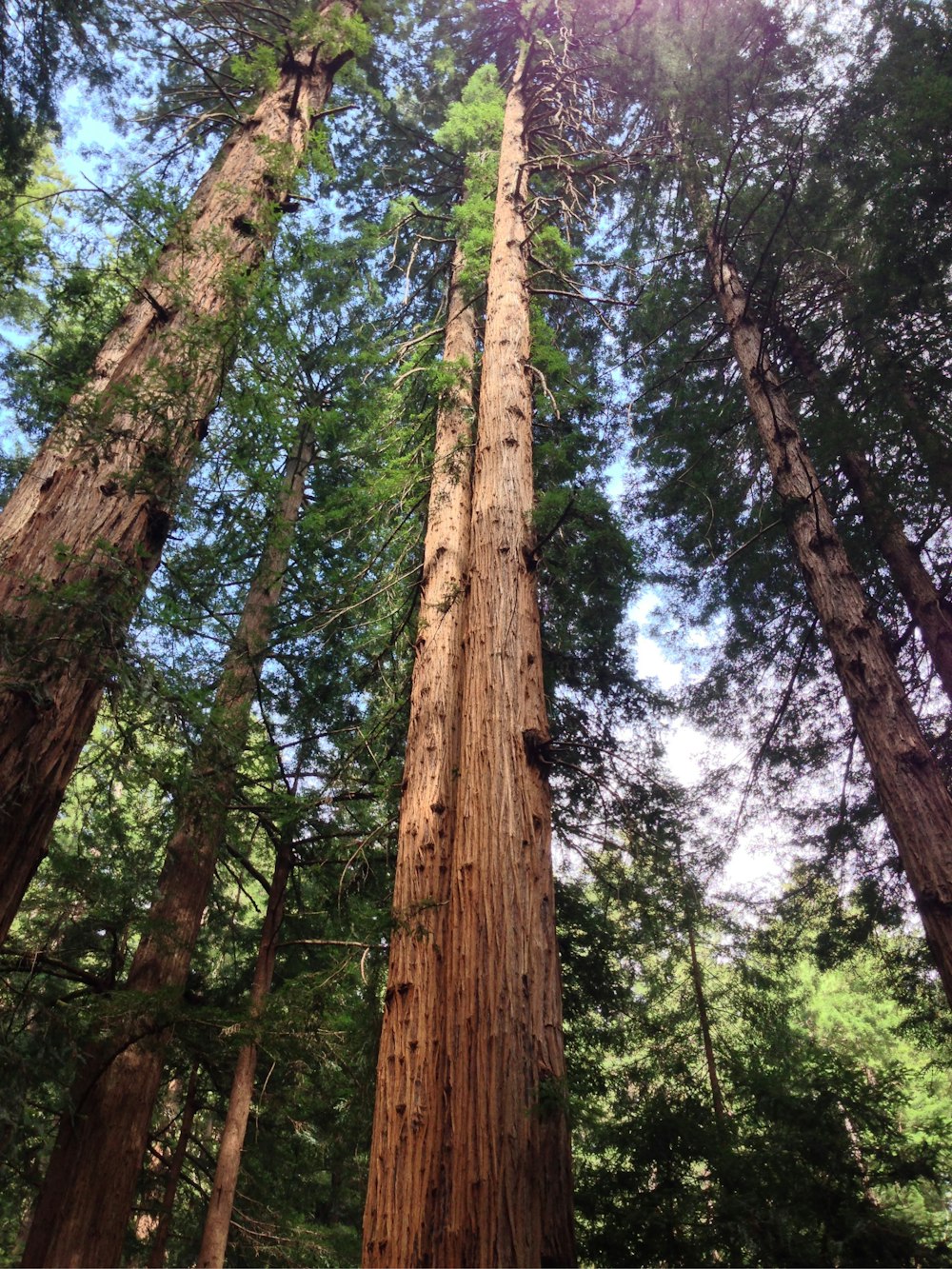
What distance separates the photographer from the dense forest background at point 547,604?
4668 millimetres

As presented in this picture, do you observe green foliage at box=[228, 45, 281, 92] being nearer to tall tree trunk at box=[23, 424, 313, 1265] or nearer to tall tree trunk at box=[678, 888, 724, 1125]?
tall tree trunk at box=[23, 424, 313, 1265]

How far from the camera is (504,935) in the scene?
3.21m

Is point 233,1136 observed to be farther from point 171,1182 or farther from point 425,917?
point 425,917

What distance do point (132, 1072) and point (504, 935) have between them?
4132mm

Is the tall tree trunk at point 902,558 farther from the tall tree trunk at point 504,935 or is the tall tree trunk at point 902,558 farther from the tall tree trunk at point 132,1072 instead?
the tall tree trunk at point 132,1072

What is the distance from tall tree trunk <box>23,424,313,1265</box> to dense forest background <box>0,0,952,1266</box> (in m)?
0.06

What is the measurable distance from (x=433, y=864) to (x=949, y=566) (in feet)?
21.7

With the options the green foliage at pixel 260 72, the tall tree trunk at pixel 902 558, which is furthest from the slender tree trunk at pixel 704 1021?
the green foliage at pixel 260 72

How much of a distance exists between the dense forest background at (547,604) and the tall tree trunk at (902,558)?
42 mm

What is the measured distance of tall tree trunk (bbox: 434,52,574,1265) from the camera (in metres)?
2.59

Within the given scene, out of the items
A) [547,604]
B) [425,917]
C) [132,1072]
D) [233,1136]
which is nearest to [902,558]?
[547,604]

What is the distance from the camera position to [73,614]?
122 inches

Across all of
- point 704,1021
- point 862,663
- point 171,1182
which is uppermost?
point 862,663

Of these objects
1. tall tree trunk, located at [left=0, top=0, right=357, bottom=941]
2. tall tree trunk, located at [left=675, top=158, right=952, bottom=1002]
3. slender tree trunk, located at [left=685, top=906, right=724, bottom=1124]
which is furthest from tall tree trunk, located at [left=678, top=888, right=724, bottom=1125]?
tall tree trunk, located at [left=0, top=0, right=357, bottom=941]
